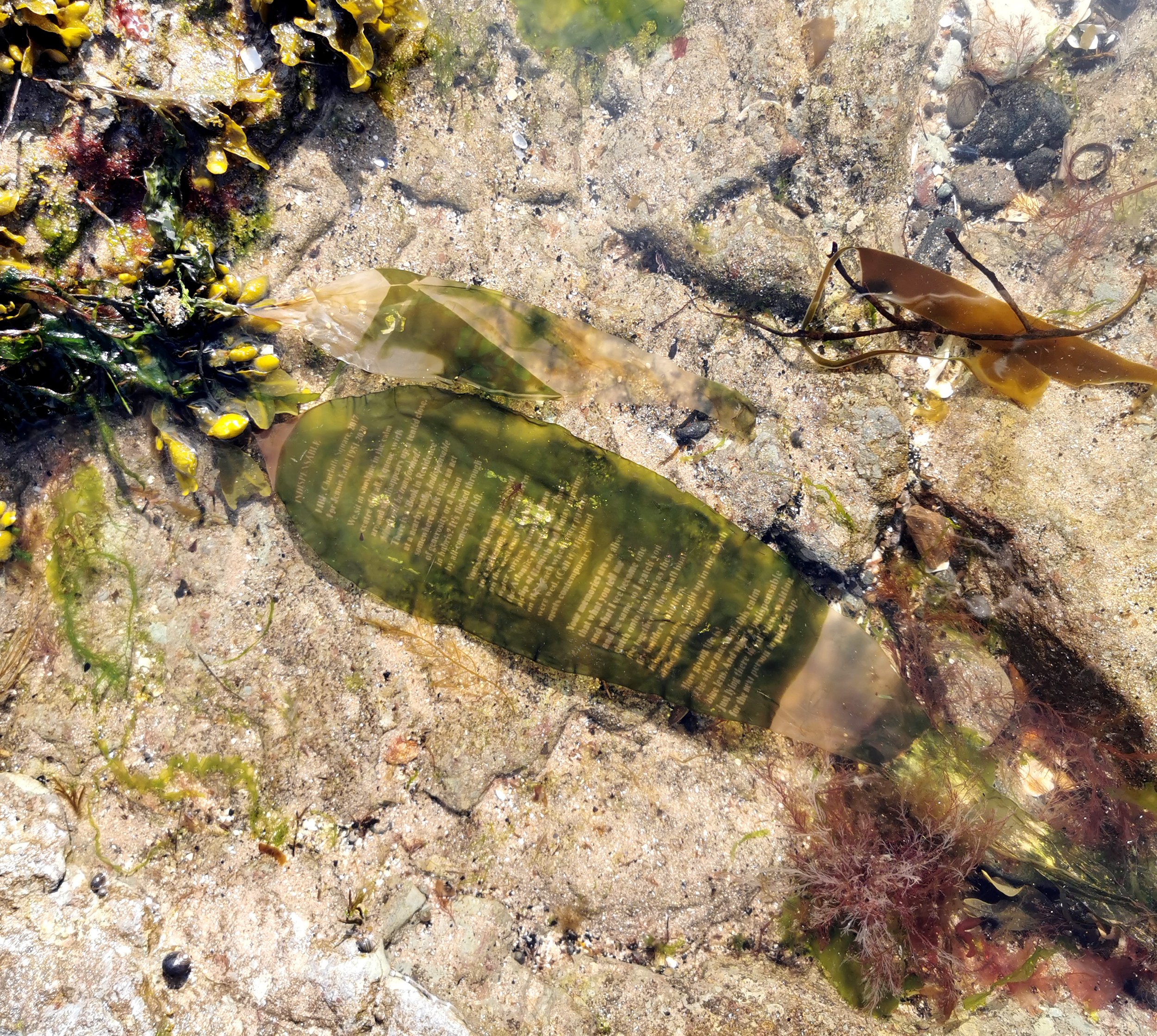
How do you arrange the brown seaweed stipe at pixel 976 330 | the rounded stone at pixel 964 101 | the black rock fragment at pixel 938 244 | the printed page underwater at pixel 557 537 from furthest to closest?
the rounded stone at pixel 964 101
the black rock fragment at pixel 938 244
the brown seaweed stipe at pixel 976 330
the printed page underwater at pixel 557 537

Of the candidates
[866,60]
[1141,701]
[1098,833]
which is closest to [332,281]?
[866,60]

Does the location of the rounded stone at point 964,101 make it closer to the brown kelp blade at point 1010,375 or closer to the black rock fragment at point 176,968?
the brown kelp blade at point 1010,375

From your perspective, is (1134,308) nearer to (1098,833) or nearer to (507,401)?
(1098,833)

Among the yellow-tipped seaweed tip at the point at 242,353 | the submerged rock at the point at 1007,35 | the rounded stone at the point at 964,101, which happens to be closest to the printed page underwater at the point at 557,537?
the yellow-tipped seaweed tip at the point at 242,353

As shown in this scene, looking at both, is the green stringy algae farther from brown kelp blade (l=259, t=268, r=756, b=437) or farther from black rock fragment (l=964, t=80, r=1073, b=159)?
black rock fragment (l=964, t=80, r=1073, b=159)

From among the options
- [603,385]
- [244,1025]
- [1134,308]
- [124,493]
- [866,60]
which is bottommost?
[244,1025]

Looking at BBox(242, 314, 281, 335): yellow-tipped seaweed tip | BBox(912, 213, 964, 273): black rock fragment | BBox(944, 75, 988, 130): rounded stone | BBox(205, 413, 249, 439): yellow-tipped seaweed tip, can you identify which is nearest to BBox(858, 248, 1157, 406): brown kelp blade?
BBox(912, 213, 964, 273): black rock fragment

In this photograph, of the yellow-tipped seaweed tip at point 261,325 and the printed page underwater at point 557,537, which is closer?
the printed page underwater at point 557,537
